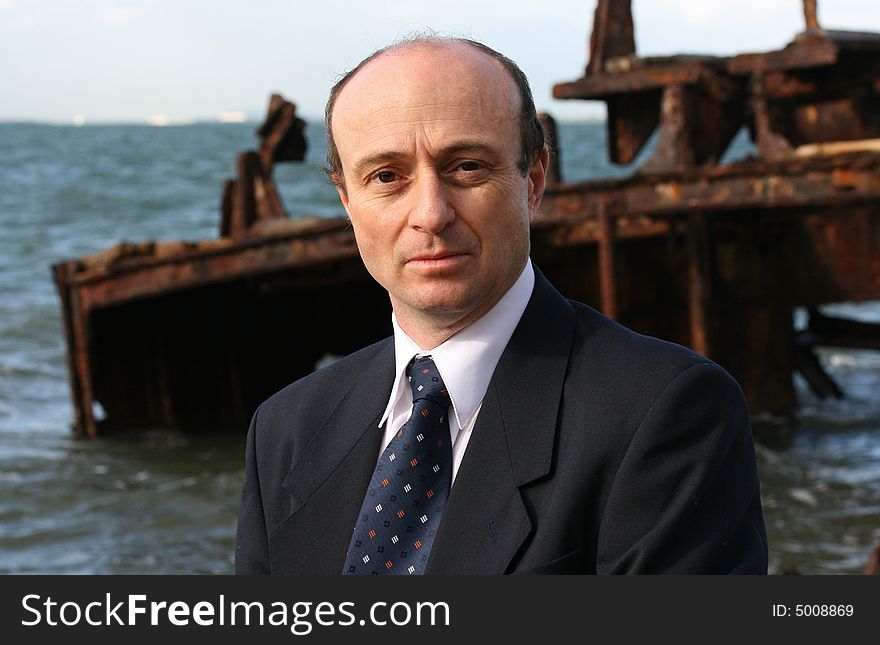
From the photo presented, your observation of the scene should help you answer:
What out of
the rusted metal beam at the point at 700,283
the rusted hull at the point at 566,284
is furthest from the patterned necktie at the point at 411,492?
the rusted metal beam at the point at 700,283

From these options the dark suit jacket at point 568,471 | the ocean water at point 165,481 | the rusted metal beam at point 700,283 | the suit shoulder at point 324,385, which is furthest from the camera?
the rusted metal beam at point 700,283

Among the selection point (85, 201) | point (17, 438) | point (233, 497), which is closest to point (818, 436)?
point (233, 497)

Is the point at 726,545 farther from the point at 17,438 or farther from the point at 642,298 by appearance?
the point at 17,438

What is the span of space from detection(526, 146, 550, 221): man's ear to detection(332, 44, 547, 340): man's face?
0.05m

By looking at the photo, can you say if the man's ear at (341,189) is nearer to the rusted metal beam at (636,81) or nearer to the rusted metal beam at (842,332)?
the rusted metal beam at (636,81)

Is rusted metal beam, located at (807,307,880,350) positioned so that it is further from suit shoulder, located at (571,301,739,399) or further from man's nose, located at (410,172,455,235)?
man's nose, located at (410,172,455,235)

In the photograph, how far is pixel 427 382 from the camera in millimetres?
2078

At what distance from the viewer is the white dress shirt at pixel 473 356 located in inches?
80.6

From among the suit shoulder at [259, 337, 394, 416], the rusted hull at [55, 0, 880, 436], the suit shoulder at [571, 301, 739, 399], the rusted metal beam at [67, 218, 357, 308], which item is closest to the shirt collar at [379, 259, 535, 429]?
the suit shoulder at [571, 301, 739, 399]

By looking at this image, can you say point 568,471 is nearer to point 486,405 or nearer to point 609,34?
point 486,405

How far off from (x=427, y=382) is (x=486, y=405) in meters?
0.10

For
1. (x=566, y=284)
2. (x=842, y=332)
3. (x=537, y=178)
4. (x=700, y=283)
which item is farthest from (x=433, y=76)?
(x=842, y=332)

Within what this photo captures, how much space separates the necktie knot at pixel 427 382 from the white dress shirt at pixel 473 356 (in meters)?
0.01

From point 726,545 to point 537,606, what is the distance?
0.87ft
